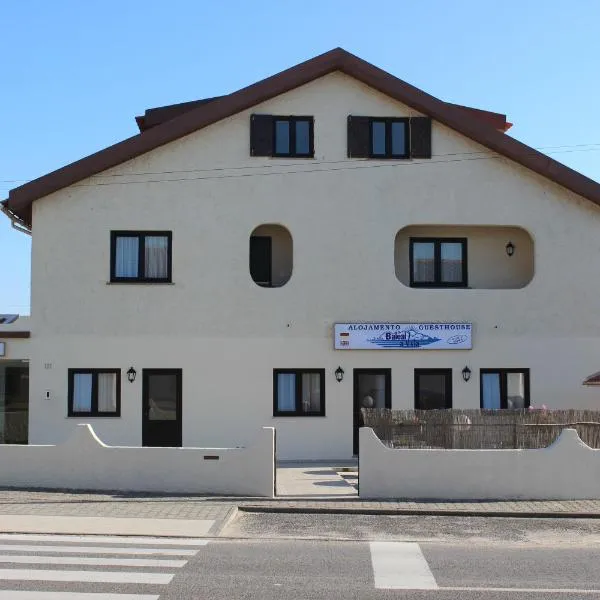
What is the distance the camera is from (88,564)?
9.44m

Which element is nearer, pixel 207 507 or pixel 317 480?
pixel 207 507

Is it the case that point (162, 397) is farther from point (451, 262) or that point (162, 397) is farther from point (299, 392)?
point (451, 262)

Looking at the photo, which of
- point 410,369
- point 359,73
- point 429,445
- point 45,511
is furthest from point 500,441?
point 359,73

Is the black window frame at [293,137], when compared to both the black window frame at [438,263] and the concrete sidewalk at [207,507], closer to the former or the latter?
the black window frame at [438,263]

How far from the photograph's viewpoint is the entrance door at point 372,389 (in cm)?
2034

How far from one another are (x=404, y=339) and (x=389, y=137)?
484cm

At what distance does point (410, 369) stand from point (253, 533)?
9.18 m

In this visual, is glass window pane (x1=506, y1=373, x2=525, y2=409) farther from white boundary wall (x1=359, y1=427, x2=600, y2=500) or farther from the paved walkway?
the paved walkway

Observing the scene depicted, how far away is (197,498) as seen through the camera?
573 inches

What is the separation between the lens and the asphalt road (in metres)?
8.22

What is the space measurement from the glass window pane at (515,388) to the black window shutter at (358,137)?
248 inches

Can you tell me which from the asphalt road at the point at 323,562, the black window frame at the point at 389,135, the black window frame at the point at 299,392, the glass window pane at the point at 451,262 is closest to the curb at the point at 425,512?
the asphalt road at the point at 323,562

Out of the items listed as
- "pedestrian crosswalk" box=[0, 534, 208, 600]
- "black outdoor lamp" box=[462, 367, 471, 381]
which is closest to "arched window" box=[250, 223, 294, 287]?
"black outdoor lamp" box=[462, 367, 471, 381]

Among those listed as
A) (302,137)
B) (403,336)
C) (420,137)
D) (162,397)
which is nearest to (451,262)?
(403,336)
